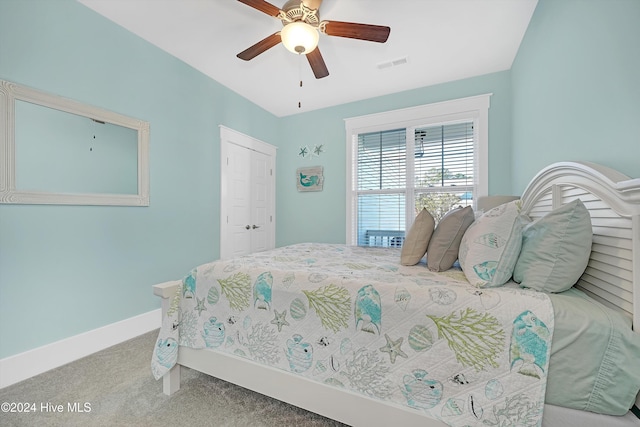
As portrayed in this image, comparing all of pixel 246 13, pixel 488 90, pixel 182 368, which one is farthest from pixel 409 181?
pixel 182 368

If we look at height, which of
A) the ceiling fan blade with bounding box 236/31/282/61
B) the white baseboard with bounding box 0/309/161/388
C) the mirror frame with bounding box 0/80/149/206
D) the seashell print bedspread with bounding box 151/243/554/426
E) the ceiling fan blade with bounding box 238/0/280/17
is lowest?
the white baseboard with bounding box 0/309/161/388

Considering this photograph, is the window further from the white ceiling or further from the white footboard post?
the white footboard post

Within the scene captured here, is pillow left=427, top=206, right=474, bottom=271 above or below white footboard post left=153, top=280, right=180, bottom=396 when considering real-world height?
above

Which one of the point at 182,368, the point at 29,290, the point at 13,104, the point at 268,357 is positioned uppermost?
the point at 13,104

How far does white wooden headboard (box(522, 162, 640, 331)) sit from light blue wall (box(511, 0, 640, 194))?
0.11m

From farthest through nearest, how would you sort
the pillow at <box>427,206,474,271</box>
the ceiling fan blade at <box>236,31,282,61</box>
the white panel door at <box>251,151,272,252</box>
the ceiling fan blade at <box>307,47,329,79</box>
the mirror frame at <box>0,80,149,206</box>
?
the white panel door at <box>251,151,272,252</box>, the ceiling fan blade at <box>307,47,329,79</box>, the ceiling fan blade at <box>236,31,282,61</box>, the mirror frame at <box>0,80,149,206</box>, the pillow at <box>427,206,474,271</box>

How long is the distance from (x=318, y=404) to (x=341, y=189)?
3050 millimetres

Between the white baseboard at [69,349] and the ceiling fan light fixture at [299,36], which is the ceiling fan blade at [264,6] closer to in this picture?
the ceiling fan light fixture at [299,36]

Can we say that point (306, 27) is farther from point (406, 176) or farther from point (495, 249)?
point (406, 176)

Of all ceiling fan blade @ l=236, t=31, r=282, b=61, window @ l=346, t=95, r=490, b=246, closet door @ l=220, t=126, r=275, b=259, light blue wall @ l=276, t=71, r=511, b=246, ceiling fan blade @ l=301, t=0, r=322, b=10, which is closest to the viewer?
ceiling fan blade @ l=301, t=0, r=322, b=10

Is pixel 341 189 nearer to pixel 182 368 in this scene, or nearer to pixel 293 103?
pixel 293 103

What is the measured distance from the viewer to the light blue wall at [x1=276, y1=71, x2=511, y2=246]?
3111 millimetres

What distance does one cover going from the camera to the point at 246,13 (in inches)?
84.0

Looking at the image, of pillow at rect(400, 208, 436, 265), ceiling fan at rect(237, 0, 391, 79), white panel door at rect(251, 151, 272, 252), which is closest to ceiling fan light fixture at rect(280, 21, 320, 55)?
ceiling fan at rect(237, 0, 391, 79)
